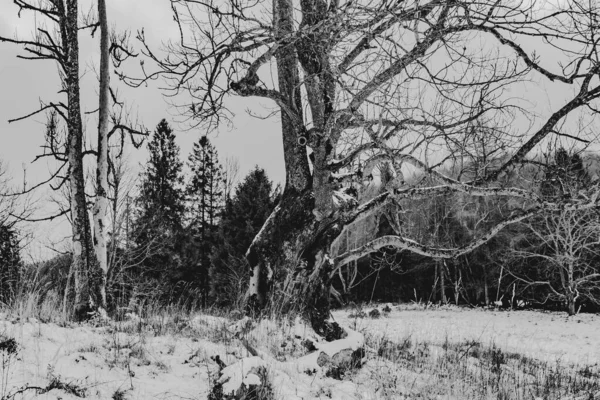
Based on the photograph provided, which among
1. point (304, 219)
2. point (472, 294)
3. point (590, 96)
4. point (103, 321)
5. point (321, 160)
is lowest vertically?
point (472, 294)

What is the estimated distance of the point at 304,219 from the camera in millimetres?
6441

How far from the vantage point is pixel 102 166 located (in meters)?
7.81

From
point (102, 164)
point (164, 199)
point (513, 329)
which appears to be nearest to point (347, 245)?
point (513, 329)

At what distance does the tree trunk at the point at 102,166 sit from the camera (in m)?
7.66

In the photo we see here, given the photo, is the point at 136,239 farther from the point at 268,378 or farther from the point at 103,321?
the point at 268,378

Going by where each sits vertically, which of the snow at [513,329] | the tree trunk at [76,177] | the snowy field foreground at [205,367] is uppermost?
the tree trunk at [76,177]

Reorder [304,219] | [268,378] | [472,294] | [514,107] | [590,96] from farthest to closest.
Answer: [472,294] → [304,219] → [514,107] → [590,96] → [268,378]

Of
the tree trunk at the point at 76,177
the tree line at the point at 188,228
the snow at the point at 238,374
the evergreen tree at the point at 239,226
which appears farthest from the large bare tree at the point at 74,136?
the evergreen tree at the point at 239,226

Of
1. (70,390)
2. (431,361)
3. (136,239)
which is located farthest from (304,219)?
(136,239)

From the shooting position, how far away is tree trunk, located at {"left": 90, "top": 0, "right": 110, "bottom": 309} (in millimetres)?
7656

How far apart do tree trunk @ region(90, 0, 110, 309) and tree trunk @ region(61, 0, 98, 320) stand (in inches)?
11.3

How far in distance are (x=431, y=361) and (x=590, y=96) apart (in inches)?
157

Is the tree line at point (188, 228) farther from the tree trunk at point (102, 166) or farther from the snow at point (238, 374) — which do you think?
the snow at point (238, 374)

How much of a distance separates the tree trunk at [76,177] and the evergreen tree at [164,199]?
18381 mm
